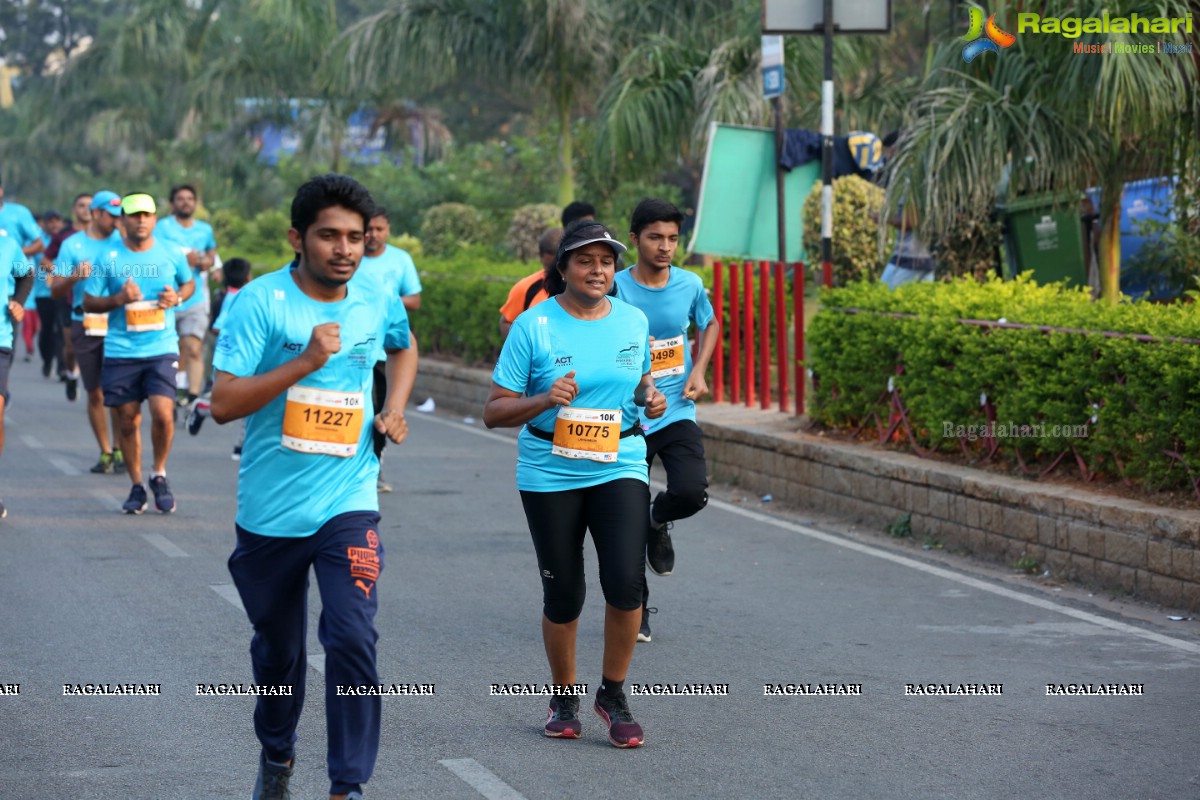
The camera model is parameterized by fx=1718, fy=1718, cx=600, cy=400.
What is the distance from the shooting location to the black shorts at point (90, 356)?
12.0 m

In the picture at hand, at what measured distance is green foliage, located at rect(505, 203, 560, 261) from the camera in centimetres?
2462

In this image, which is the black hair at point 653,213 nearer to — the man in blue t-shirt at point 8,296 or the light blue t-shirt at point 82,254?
the man in blue t-shirt at point 8,296

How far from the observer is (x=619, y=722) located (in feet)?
19.4

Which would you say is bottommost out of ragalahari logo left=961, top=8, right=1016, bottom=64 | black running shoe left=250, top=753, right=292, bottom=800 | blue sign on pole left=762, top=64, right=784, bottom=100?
black running shoe left=250, top=753, right=292, bottom=800

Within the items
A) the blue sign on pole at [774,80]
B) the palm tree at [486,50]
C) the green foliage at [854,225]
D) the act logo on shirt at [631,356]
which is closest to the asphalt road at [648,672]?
the act logo on shirt at [631,356]

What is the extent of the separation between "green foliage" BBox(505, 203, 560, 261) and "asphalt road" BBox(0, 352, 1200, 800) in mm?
13833

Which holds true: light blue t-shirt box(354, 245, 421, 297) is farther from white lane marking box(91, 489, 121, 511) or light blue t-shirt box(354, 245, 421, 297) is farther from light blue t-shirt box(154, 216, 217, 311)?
light blue t-shirt box(154, 216, 217, 311)

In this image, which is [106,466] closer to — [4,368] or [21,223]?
[4,368]

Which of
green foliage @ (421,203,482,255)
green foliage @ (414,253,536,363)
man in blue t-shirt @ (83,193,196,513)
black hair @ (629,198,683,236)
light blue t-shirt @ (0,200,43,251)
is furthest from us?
green foliage @ (421,203,482,255)

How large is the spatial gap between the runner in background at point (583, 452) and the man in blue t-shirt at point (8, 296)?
18.1ft

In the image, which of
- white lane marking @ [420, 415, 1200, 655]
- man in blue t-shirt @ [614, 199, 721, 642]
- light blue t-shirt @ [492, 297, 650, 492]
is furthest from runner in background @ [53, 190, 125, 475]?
light blue t-shirt @ [492, 297, 650, 492]

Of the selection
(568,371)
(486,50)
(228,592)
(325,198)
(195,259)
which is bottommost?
(228,592)

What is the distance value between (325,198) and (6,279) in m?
6.60

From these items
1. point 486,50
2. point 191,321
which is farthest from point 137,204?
point 486,50
